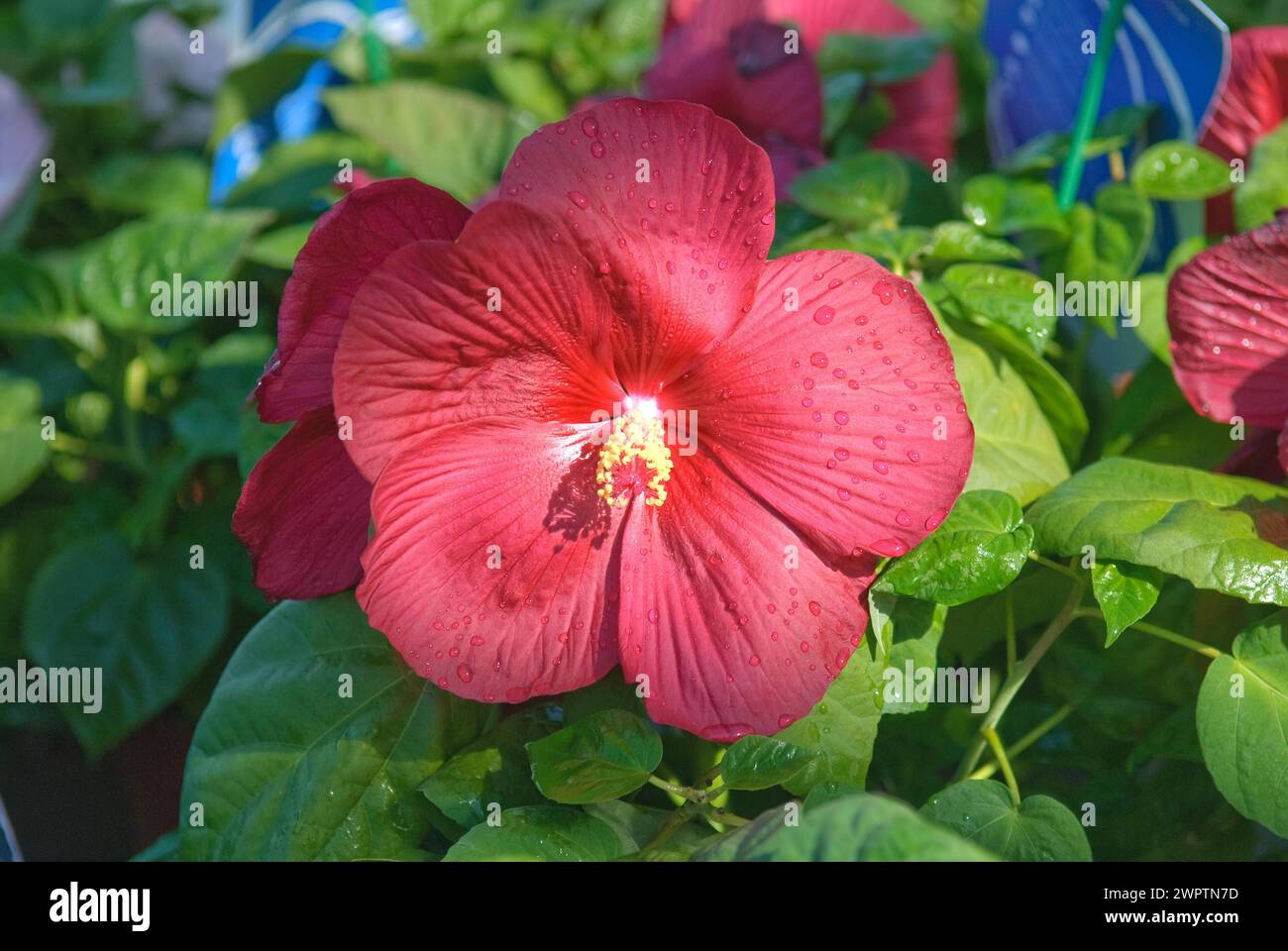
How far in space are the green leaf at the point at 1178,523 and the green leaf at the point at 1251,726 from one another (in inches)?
1.7

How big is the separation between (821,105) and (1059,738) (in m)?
0.53

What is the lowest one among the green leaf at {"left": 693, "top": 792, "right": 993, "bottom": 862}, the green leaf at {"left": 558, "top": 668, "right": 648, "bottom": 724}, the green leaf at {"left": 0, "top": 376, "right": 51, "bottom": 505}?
the green leaf at {"left": 693, "top": 792, "right": 993, "bottom": 862}

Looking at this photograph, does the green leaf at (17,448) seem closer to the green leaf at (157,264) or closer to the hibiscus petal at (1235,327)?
the green leaf at (157,264)

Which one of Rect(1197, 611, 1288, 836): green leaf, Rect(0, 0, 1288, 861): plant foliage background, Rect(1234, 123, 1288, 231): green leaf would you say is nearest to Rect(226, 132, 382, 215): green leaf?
Rect(0, 0, 1288, 861): plant foliage background

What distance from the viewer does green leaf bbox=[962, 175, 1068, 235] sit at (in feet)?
2.80

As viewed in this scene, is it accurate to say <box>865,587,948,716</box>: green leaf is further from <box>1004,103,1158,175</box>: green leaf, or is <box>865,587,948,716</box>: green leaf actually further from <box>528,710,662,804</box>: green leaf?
<box>1004,103,1158,175</box>: green leaf

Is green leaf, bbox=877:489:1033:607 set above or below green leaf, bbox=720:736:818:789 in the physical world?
above

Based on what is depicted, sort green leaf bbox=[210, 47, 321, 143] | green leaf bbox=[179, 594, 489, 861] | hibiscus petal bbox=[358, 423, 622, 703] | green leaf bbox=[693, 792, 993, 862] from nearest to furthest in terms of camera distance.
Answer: green leaf bbox=[693, 792, 993, 862] < hibiscus petal bbox=[358, 423, 622, 703] < green leaf bbox=[179, 594, 489, 861] < green leaf bbox=[210, 47, 321, 143]

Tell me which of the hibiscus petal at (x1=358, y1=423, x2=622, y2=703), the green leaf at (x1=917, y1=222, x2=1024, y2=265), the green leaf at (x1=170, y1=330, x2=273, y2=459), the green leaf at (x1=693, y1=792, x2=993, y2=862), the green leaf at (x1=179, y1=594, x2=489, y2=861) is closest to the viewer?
the green leaf at (x1=693, y1=792, x2=993, y2=862)

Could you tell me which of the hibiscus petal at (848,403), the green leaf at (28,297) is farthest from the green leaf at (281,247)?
the hibiscus petal at (848,403)

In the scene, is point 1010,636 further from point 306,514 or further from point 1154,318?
point 306,514

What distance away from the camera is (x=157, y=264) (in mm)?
1151

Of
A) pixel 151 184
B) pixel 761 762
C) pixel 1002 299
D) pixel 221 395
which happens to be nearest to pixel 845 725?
pixel 761 762

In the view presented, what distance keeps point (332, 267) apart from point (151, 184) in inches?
34.4
